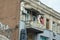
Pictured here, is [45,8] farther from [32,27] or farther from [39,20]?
[32,27]

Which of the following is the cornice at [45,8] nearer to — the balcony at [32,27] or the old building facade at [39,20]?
the old building facade at [39,20]

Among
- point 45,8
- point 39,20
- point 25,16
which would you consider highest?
point 45,8

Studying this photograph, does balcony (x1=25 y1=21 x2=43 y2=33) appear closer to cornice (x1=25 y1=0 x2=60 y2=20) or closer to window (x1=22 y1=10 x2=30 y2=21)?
window (x1=22 y1=10 x2=30 y2=21)

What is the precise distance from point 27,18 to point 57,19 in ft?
29.7

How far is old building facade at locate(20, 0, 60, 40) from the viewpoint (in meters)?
26.3

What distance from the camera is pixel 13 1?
26.6 meters

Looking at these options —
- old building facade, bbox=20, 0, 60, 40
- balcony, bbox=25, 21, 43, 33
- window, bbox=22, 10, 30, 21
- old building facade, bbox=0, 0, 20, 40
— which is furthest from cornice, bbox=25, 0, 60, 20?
balcony, bbox=25, 21, 43, 33

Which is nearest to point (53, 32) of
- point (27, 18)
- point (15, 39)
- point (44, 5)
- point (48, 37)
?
point (48, 37)

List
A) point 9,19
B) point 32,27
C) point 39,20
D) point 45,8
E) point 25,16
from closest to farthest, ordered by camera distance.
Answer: point 32,27, point 9,19, point 25,16, point 39,20, point 45,8

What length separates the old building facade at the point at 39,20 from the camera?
2631 centimetres

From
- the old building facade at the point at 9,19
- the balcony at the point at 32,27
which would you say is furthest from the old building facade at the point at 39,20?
the old building facade at the point at 9,19

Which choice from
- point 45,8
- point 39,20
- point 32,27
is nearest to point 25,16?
point 32,27

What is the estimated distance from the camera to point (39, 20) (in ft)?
98.0

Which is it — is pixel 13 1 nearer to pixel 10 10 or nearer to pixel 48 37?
pixel 10 10
